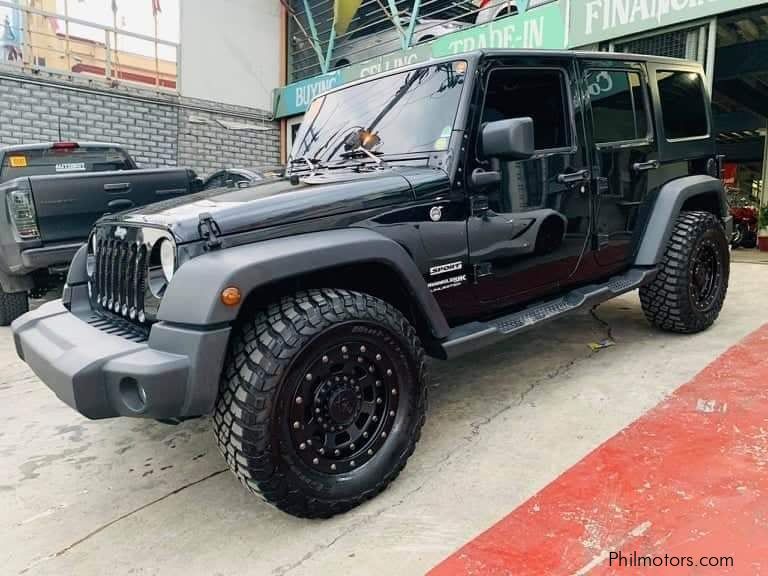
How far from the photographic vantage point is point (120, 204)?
500 cm

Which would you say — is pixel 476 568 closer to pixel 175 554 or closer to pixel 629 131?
pixel 175 554

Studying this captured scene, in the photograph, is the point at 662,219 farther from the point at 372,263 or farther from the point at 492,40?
the point at 492,40

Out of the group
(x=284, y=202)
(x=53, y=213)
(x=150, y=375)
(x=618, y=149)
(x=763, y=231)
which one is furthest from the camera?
(x=763, y=231)

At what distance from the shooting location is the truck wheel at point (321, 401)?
1.96 m

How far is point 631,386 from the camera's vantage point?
10.9 ft

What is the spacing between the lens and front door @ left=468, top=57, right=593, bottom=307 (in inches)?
111

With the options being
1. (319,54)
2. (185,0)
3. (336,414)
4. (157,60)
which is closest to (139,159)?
(157,60)

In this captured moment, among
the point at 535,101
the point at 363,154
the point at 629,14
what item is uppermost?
the point at 629,14

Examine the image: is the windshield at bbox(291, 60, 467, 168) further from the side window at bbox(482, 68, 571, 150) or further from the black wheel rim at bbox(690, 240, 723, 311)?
the black wheel rim at bbox(690, 240, 723, 311)

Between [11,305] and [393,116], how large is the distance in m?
4.43

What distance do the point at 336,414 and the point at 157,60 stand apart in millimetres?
12442

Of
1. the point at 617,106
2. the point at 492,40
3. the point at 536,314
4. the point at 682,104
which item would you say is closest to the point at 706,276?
the point at 682,104

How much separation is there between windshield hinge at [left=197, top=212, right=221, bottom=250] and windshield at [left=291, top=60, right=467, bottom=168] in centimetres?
113

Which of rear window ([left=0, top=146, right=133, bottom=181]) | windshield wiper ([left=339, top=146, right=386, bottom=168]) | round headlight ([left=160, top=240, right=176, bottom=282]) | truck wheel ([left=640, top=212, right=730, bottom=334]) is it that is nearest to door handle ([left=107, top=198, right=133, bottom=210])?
rear window ([left=0, top=146, right=133, bottom=181])
